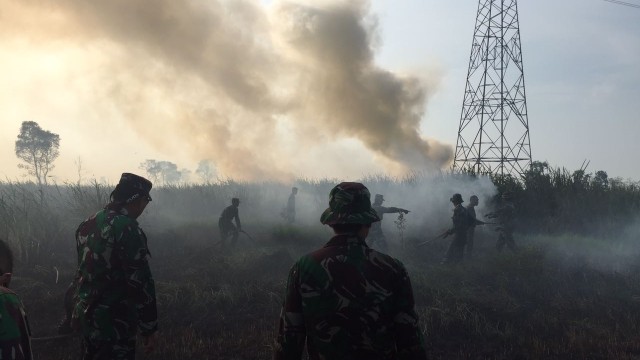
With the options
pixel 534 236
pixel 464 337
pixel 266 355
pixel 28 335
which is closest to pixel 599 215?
pixel 534 236

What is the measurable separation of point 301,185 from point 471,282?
14156 mm

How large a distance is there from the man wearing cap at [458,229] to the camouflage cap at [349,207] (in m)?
10.1

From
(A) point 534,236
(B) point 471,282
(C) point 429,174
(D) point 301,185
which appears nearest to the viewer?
(B) point 471,282

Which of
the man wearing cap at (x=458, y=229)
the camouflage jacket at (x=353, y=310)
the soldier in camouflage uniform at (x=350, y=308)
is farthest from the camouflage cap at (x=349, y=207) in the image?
the man wearing cap at (x=458, y=229)

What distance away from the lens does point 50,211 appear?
48.2 feet

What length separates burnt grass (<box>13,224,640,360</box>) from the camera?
7.51 meters

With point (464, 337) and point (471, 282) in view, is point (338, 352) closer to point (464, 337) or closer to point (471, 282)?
point (464, 337)

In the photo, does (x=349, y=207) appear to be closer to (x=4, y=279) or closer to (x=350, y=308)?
(x=350, y=308)

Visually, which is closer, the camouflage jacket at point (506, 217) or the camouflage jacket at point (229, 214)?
the camouflage jacket at point (506, 217)

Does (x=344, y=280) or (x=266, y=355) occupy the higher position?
(x=344, y=280)

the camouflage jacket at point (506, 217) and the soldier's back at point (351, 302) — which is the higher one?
the camouflage jacket at point (506, 217)

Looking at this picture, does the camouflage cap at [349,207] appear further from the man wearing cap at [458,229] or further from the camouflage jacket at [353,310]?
the man wearing cap at [458,229]

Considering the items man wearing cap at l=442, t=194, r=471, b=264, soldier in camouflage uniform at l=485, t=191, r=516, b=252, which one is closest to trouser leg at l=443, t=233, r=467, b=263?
man wearing cap at l=442, t=194, r=471, b=264

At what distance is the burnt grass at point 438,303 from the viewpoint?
751 cm
